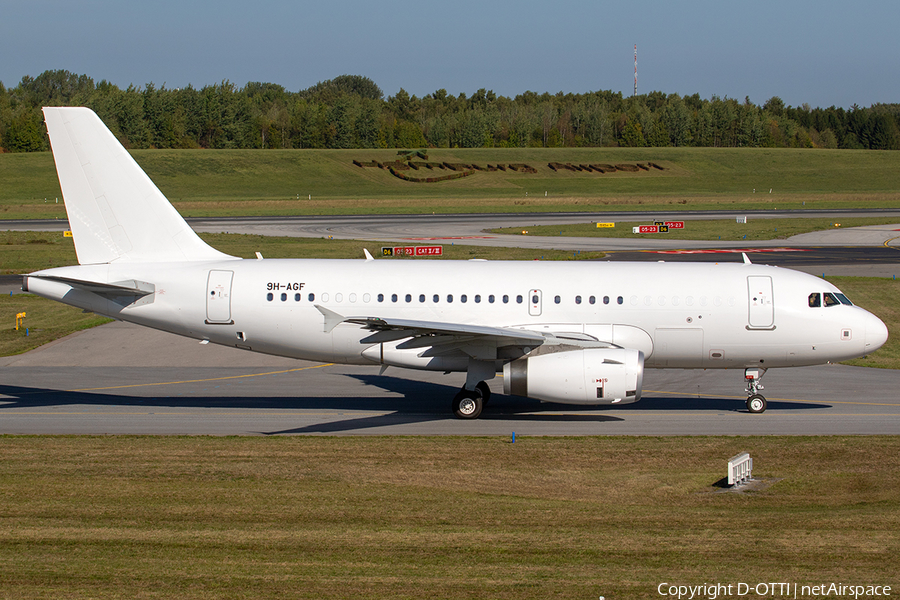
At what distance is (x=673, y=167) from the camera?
181125 millimetres

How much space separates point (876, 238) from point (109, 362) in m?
61.2

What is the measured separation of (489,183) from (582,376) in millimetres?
143830

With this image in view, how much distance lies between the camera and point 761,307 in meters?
24.3

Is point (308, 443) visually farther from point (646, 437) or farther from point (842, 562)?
point (842, 562)

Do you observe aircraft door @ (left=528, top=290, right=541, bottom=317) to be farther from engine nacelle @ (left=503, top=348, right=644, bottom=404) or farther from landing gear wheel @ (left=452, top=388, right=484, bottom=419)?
landing gear wheel @ (left=452, top=388, right=484, bottom=419)

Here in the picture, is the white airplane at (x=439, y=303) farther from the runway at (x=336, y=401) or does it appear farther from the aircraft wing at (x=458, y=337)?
the runway at (x=336, y=401)

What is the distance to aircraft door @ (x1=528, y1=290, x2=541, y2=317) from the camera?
24.4m

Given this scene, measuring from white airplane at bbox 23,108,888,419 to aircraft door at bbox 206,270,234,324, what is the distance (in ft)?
0.09

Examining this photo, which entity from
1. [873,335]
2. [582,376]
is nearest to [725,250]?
[873,335]

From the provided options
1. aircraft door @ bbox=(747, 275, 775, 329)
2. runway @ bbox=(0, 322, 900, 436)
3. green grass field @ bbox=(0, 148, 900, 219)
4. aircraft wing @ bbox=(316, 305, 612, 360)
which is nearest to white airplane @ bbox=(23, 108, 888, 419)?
aircraft door @ bbox=(747, 275, 775, 329)

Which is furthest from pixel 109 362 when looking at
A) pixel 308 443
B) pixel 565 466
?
pixel 565 466

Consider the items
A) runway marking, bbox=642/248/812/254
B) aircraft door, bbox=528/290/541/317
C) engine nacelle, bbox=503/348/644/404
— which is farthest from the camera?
runway marking, bbox=642/248/812/254

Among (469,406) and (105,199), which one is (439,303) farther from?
(105,199)

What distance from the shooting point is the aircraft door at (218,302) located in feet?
80.4
